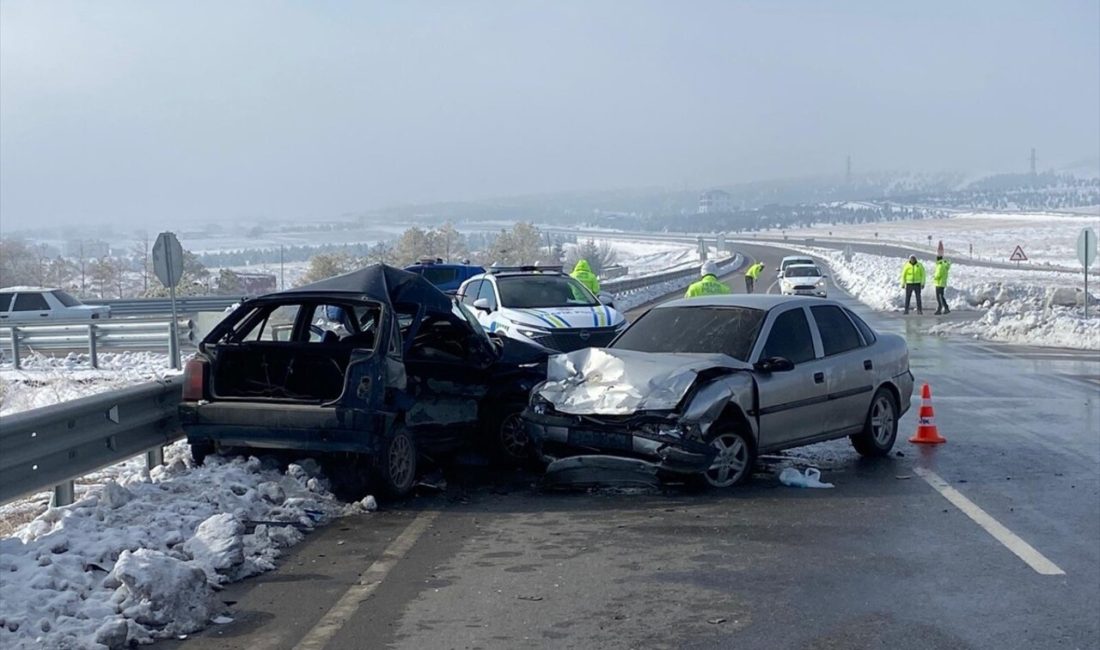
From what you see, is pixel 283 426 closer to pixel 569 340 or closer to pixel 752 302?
pixel 752 302

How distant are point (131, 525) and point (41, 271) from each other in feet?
178

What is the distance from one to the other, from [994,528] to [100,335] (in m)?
18.9

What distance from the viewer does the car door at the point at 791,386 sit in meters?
9.80

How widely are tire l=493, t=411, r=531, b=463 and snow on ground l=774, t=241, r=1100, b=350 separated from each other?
1771 cm

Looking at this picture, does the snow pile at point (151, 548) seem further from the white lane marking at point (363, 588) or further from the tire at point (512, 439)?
the tire at point (512, 439)

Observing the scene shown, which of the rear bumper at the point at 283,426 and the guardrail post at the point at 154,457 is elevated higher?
the rear bumper at the point at 283,426

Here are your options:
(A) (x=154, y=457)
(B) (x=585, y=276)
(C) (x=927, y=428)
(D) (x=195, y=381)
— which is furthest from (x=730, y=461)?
(B) (x=585, y=276)

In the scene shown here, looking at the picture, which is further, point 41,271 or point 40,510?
point 41,271

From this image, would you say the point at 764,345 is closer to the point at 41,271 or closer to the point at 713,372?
the point at 713,372

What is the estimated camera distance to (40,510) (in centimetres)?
940

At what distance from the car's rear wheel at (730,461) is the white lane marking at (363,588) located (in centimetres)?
229

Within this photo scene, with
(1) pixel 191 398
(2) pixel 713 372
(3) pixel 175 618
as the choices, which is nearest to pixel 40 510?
(1) pixel 191 398

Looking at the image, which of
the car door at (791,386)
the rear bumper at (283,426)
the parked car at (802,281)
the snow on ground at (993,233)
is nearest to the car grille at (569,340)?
the car door at (791,386)

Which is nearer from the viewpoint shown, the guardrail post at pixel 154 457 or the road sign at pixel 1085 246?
the guardrail post at pixel 154 457
